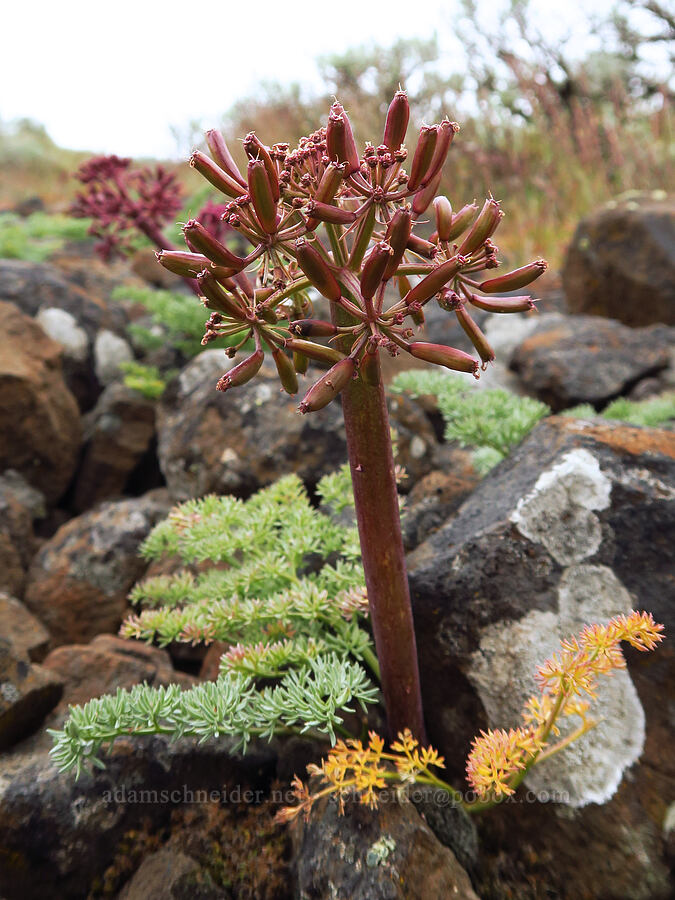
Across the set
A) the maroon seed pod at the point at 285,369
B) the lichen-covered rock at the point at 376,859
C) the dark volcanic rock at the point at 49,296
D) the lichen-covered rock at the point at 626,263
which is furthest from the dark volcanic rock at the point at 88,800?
the lichen-covered rock at the point at 626,263

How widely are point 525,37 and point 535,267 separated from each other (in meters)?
13.5

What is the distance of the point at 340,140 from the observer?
1.18 metres

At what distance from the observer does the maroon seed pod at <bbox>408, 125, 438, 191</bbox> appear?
→ 119 cm

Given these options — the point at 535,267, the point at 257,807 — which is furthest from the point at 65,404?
the point at 535,267

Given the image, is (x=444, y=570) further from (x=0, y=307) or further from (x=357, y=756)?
(x=0, y=307)

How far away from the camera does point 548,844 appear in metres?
1.67

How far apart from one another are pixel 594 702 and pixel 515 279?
1.16m

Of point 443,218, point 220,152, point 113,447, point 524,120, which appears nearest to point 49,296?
point 113,447

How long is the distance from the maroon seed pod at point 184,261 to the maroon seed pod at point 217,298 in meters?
0.07

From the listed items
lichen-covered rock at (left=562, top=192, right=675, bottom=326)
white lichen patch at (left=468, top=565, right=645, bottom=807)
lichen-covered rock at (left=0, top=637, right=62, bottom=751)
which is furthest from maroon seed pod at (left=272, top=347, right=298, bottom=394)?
lichen-covered rock at (left=562, top=192, right=675, bottom=326)

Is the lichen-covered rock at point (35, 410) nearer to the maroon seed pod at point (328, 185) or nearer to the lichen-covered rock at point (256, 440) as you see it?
the lichen-covered rock at point (256, 440)

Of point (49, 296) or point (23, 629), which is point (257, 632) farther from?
point (49, 296)

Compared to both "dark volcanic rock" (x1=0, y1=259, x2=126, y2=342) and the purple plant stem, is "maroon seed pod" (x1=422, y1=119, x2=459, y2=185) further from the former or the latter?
"dark volcanic rock" (x1=0, y1=259, x2=126, y2=342)

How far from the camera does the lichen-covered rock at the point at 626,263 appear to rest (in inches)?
197
